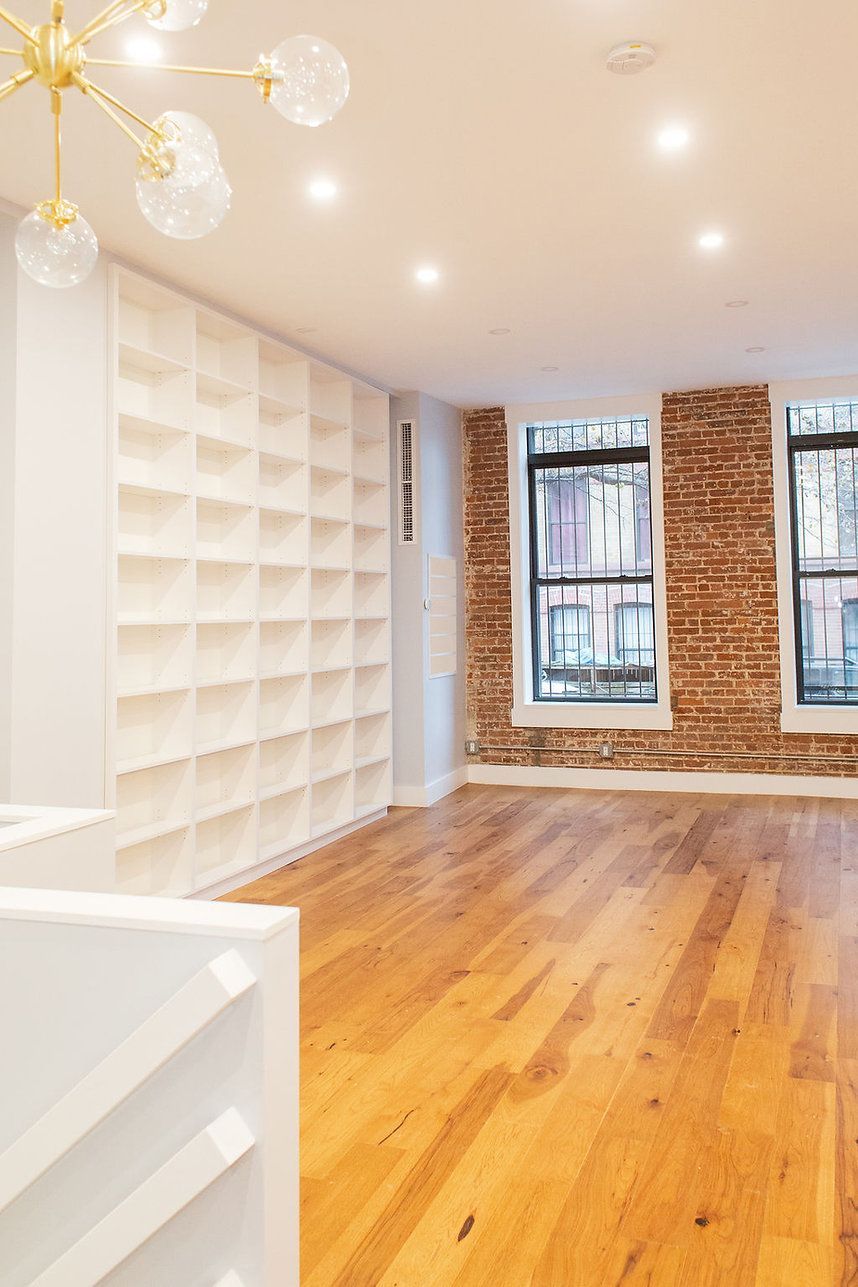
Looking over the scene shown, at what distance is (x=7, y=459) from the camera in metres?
3.76

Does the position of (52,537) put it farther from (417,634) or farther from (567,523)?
(567,523)

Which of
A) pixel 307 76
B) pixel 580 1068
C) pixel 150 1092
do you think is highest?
pixel 307 76

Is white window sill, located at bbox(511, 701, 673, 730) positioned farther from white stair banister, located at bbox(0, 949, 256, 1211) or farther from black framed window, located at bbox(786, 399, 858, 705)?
white stair banister, located at bbox(0, 949, 256, 1211)

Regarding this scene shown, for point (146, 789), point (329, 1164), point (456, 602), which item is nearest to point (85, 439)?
point (146, 789)

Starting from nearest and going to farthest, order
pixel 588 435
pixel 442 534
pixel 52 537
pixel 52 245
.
Result: pixel 52 245, pixel 52 537, pixel 442 534, pixel 588 435

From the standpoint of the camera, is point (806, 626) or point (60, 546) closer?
point (60, 546)

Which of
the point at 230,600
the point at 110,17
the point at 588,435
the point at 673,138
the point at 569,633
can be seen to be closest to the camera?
the point at 110,17

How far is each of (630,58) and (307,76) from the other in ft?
5.32

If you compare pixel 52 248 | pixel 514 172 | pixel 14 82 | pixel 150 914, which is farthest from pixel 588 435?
pixel 150 914

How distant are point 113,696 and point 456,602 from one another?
3.90m

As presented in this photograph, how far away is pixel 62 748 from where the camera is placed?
3953 millimetres

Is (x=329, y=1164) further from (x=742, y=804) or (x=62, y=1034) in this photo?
(x=742, y=804)

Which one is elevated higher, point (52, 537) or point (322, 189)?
point (322, 189)

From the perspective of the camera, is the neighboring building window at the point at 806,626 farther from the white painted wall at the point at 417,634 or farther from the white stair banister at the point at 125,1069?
the white stair banister at the point at 125,1069
